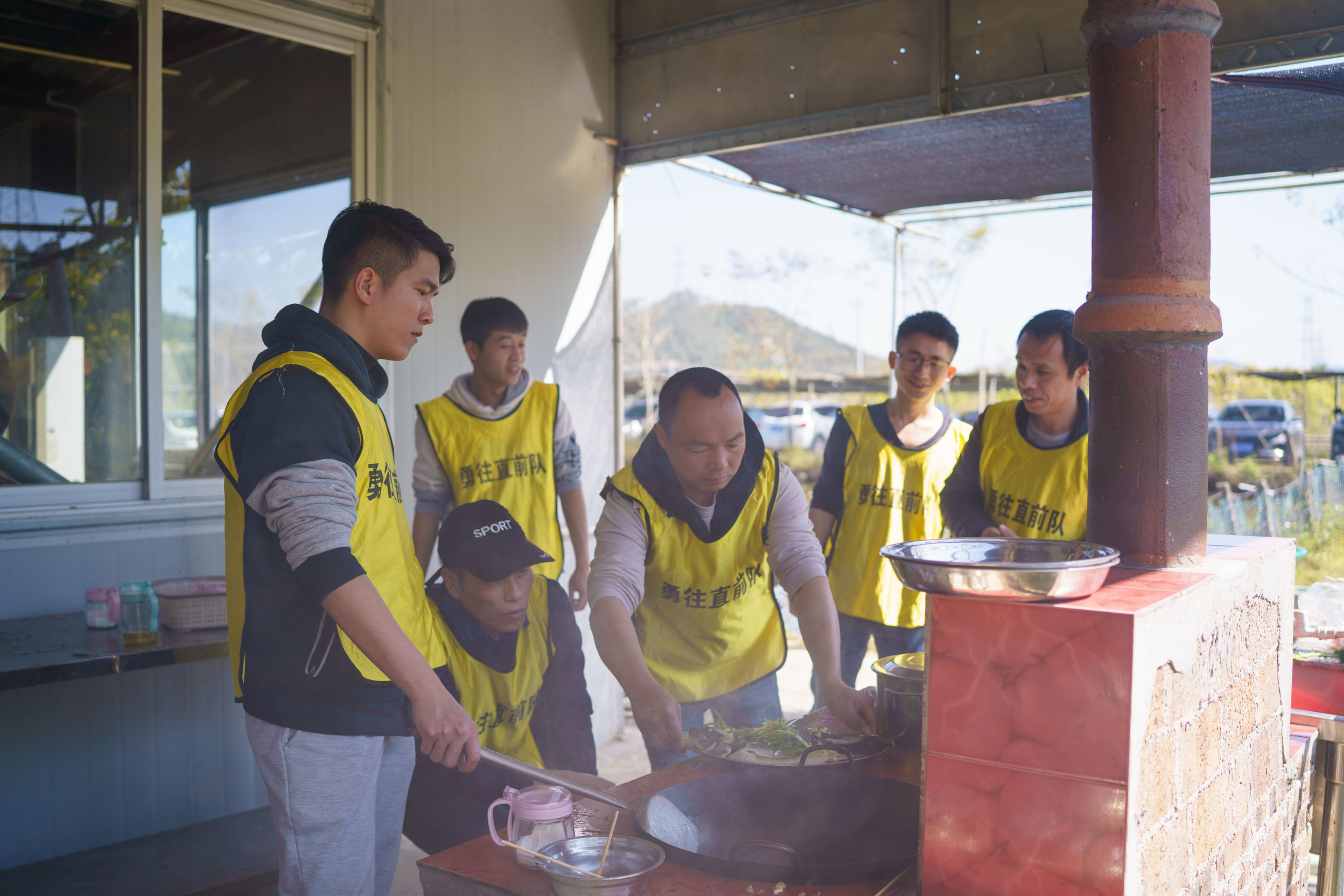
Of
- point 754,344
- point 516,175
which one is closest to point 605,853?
point 516,175

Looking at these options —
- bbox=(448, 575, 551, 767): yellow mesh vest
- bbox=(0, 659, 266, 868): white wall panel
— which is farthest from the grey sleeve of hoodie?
bbox=(0, 659, 266, 868): white wall panel

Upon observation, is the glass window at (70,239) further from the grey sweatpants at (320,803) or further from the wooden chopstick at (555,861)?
the wooden chopstick at (555,861)

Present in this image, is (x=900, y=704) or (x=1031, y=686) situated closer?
(x=1031, y=686)

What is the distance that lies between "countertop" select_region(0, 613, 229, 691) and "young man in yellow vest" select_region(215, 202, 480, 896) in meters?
1.06

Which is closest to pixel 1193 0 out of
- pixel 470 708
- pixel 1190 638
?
pixel 1190 638

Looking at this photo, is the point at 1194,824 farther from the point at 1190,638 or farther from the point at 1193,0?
the point at 1193,0

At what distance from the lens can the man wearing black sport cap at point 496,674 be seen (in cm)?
250

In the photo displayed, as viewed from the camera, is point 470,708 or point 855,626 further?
point 855,626

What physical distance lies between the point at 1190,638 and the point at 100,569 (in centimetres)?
337

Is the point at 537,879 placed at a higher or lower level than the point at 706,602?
lower

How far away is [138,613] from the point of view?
2934 millimetres

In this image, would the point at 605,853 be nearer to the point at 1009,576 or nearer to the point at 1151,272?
the point at 1009,576

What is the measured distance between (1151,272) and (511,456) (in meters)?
2.42

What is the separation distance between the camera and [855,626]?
3.42 m
